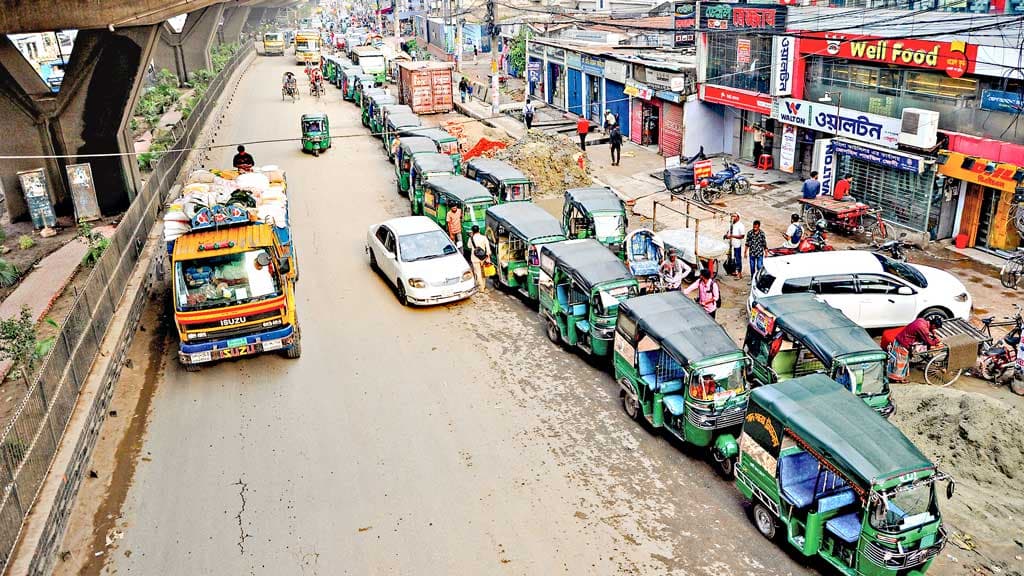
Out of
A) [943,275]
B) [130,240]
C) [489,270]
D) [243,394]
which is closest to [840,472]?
[943,275]

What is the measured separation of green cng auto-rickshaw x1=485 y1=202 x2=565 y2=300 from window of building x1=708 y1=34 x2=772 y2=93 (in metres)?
12.1

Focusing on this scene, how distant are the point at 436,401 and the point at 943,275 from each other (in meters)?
10.3

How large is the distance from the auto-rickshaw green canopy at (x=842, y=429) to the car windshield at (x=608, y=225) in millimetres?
9450

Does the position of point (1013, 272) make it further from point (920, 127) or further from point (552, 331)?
point (552, 331)

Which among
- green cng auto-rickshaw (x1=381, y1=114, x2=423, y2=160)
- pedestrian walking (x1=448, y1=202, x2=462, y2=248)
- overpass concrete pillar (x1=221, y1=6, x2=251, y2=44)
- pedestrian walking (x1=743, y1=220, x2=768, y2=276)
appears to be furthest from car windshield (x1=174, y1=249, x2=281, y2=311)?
overpass concrete pillar (x1=221, y1=6, x2=251, y2=44)

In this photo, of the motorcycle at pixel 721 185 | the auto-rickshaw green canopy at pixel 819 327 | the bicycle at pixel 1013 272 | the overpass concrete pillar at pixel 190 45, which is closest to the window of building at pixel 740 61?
the motorcycle at pixel 721 185

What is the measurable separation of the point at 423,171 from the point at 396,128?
8750 mm

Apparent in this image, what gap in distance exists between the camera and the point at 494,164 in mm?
25094

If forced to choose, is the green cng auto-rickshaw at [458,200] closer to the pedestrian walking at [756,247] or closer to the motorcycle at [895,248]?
the pedestrian walking at [756,247]

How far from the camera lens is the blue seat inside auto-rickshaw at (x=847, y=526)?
29.6 ft

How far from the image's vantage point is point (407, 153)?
27.2m

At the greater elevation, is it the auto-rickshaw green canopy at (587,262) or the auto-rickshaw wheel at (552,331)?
the auto-rickshaw green canopy at (587,262)

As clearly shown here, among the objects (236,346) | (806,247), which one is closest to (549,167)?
(806,247)

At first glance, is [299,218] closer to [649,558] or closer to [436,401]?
[436,401]
